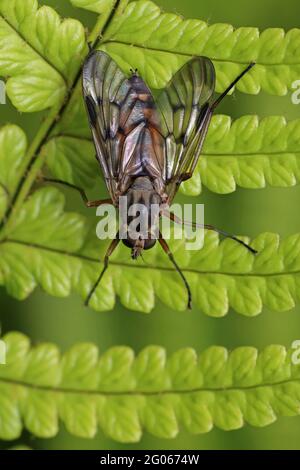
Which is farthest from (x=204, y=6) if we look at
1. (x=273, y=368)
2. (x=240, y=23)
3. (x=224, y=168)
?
(x=273, y=368)

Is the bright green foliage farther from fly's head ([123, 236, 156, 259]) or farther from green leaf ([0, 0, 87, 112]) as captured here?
green leaf ([0, 0, 87, 112])

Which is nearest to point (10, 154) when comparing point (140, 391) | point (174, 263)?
point (174, 263)

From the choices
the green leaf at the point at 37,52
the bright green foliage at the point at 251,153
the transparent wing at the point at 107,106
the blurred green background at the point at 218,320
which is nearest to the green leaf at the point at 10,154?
the green leaf at the point at 37,52

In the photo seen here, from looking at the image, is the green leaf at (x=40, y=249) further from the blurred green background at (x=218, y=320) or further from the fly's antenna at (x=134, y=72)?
the blurred green background at (x=218, y=320)

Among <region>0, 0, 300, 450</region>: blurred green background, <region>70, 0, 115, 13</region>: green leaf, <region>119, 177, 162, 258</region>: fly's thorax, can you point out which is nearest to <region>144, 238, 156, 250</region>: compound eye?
<region>119, 177, 162, 258</region>: fly's thorax

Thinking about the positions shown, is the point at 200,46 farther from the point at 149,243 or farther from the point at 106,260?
the point at 106,260
